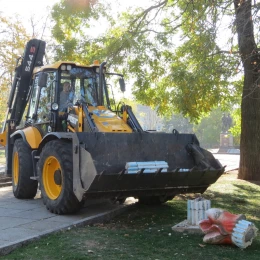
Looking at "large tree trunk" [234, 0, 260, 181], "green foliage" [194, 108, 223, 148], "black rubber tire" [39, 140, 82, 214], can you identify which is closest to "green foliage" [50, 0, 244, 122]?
"large tree trunk" [234, 0, 260, 181]

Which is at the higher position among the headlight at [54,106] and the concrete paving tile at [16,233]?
the headlight at [54,106]

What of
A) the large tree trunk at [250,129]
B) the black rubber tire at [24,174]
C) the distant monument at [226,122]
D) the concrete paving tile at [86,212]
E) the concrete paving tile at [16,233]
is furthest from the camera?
the distant monument at [226,122]

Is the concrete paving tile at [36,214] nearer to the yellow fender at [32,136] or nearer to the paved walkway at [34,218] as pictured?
the paved walkway at [34,218]

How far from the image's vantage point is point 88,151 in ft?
25.5

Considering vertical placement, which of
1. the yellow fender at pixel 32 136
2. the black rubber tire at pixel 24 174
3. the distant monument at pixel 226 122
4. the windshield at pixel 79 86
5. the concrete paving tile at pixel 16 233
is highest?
the distant monument at pixel 226 122

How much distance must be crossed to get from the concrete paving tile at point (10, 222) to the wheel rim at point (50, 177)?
2.98 ft

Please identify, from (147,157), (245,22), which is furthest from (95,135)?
(245,22)

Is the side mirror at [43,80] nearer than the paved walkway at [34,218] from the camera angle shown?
No

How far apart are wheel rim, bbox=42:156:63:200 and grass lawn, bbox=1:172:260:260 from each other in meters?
1.37

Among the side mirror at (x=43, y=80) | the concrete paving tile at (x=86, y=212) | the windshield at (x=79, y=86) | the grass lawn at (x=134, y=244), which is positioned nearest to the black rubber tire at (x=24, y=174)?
the windshield at (x=79, y=86)

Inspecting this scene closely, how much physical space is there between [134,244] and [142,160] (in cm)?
238

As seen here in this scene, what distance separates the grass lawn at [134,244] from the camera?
18.6 ft

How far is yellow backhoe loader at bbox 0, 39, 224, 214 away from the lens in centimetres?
777

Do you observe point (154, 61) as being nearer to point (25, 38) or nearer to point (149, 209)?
point (149, 209)
